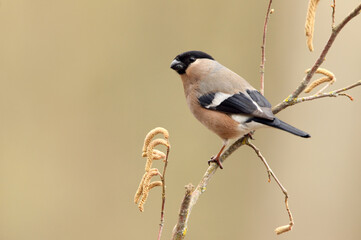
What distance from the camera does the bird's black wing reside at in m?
2.06

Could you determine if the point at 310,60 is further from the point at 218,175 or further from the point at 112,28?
the point at 112,28

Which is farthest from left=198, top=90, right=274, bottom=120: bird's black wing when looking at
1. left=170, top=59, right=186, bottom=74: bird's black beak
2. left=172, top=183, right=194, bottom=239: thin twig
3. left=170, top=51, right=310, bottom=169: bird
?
left=172, top=183, right=194, bottom=239: thin twig

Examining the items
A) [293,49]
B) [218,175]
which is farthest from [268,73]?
[218,175]

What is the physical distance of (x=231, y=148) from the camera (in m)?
1.72

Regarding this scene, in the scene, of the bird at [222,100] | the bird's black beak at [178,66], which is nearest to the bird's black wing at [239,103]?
the bird at [222,100]

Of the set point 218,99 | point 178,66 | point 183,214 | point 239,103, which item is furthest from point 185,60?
point 183,214

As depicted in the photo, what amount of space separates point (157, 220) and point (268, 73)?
1.52 meters

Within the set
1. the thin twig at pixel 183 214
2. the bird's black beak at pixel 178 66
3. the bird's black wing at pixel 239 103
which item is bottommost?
the thin twig at pixel 183 214

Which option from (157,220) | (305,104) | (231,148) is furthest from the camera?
(305,104)

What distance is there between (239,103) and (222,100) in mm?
97

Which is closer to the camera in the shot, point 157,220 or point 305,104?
point 157,220

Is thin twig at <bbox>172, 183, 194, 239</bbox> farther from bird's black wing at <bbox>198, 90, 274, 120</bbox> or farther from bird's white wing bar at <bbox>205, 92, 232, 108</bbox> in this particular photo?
bird's white wing bar at <bbox>205, 92, 232, 108</bbox>

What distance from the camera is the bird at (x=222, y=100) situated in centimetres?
207

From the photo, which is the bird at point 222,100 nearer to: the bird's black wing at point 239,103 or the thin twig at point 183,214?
the bird's black wing at point 239,103
